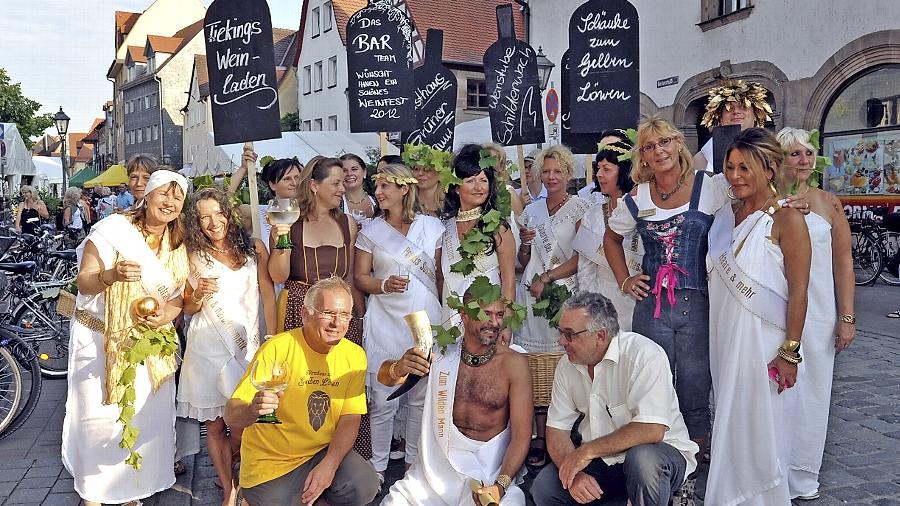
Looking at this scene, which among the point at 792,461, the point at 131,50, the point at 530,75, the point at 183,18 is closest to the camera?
the point at 792,461

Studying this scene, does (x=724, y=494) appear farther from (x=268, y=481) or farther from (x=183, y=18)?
(x=183, y=18)

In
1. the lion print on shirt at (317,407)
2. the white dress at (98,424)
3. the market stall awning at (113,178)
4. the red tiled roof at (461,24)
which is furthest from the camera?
the red tiled roof at (461,24)

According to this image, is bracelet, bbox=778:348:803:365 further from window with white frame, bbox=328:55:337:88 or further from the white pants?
window with white frame, bbox=328:55:337:88

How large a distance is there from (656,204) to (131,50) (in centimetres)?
6386

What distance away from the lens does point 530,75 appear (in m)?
7.87

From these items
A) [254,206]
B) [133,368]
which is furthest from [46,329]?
[133,368]

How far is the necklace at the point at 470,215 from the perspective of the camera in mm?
4473

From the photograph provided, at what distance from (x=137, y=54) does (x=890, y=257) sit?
2337 inches

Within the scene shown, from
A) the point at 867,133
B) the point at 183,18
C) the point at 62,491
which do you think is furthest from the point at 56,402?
the point at 183,18

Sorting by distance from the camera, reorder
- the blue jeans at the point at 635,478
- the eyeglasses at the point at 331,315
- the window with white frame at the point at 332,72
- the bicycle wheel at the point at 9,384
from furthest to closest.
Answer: the window with white frame at the point at 332,72 → the bicycle wheel at the point at 9,384 → the eyeglasses at the point at 331,315 → the blue jeans at the point at 635,478

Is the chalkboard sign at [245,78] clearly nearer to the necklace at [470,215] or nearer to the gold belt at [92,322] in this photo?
the necklace at [470,215]

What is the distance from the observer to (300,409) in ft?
11.4

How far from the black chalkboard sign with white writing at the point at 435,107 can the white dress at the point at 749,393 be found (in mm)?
5053

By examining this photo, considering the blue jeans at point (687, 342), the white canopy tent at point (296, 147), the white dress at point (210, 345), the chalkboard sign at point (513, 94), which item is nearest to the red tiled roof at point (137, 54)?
the white canopy tent at point (296, 147)
